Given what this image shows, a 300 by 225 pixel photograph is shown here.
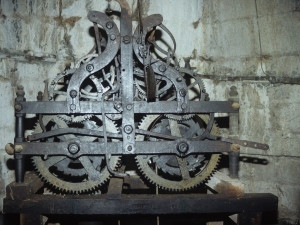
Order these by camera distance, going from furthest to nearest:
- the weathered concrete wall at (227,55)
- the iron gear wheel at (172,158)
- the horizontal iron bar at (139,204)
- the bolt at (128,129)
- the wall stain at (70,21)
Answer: the wall stain at (70,21)
the weathered concrete wall at (227,55)
the iron gear wheel at (172,158)
the bolt at (128,129)
the horizontal iron bar at (139,204)

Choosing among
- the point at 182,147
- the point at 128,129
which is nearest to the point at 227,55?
the point at 182,147

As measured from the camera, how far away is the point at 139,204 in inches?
89.6

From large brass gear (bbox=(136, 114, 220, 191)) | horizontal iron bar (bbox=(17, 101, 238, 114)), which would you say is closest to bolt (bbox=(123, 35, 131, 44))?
horizontal iron bar (bbox=(17, 101, 238, 114))

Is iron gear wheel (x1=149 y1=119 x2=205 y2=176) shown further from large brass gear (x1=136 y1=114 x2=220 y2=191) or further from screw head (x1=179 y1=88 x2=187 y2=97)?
screw head (x1=179 y1=88 x2=187 y2=97)

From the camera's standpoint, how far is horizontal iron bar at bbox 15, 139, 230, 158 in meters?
2.33

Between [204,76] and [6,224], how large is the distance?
276cm

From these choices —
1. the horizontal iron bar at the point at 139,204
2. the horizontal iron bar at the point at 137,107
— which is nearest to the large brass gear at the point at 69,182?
the horizontal iron bar at the point at 139,204

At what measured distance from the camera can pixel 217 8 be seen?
3.39 m

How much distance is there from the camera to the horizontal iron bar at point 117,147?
2.33 metres

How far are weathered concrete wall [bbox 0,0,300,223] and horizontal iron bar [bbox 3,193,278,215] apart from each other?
104 cm

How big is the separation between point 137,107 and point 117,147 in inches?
14.2

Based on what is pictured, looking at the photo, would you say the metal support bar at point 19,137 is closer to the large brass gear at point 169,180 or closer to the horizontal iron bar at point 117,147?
the horizontal iron bar at point 117,147

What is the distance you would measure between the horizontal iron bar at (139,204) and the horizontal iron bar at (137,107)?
26.7 inches

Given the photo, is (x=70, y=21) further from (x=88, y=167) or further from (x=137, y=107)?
(x=88, y=167)
